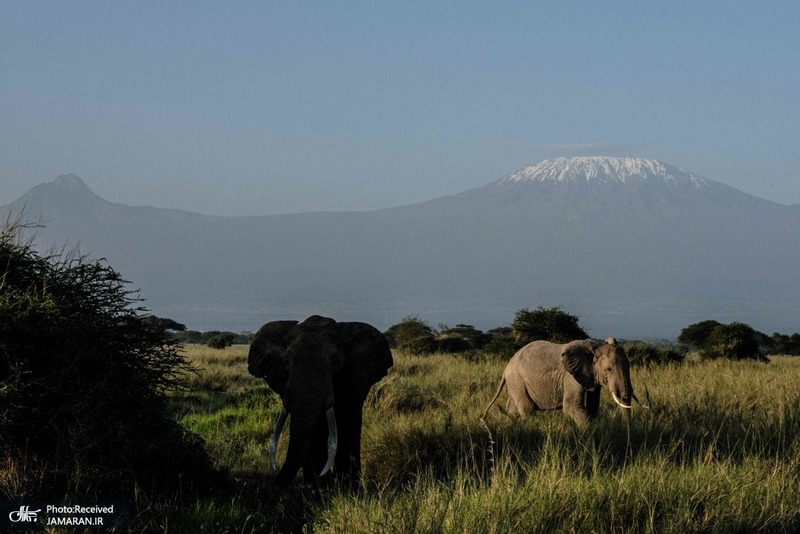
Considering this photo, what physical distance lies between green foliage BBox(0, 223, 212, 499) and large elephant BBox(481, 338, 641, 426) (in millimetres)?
5044

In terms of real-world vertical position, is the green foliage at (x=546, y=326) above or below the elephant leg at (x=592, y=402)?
above

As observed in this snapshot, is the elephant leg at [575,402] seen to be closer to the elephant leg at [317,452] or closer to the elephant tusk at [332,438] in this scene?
the elephant leg at [317,452]

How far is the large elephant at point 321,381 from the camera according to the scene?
8.48 m

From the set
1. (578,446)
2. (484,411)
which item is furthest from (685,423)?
(484,411)

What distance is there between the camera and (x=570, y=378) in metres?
12.1

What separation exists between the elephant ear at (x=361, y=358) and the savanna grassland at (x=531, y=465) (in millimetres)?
925

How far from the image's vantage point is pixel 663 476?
25.1 feet

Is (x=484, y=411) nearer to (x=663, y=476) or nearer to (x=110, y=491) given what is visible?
(x=663, y=476)

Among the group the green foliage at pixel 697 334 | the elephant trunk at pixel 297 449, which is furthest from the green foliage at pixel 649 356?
the elephant trunk at pixel 297 449

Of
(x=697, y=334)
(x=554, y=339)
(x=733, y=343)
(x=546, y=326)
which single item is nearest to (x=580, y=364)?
(x=554, y=339)

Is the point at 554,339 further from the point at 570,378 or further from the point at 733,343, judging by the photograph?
the point at 570,378

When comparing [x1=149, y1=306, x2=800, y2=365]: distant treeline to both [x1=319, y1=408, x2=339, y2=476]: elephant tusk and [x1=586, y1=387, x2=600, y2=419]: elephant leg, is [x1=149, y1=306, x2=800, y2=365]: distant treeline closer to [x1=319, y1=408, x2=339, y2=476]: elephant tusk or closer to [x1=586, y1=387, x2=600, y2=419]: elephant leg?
[x1=319, y1=408, x2=339, y2=476]: elephant tusk

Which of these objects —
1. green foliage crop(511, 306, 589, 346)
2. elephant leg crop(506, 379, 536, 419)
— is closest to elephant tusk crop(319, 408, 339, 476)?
elephant leg crop(506, 379, 536, 419)

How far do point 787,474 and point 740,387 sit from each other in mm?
5886
